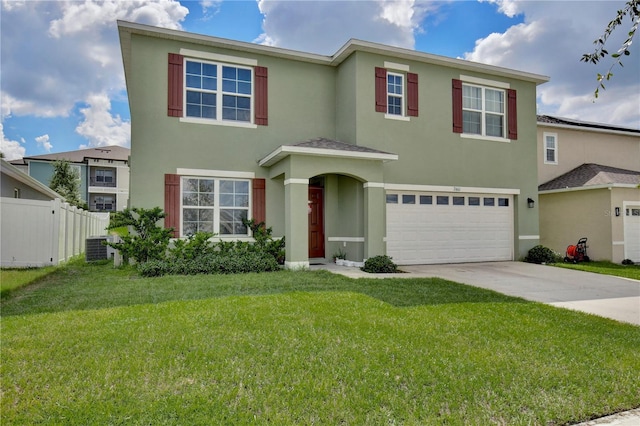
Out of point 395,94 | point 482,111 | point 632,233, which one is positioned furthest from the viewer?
point 632,233

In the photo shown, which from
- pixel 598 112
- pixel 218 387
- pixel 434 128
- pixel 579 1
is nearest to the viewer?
pixel 218 387

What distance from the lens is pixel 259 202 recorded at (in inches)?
459

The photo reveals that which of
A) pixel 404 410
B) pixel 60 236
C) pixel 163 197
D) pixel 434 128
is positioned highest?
pixel 434 128

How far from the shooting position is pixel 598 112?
1947 centimetres

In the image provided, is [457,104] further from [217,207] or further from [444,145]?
[217,207]

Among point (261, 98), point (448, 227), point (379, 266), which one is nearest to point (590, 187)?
point (448, 227)

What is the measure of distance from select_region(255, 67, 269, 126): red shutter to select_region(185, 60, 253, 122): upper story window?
205 millimetres

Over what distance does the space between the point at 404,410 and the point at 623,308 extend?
5947 millimetres

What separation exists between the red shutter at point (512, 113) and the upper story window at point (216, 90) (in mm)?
8335

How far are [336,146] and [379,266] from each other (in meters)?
3.37

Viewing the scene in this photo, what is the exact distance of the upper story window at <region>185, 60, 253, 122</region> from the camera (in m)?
11.3

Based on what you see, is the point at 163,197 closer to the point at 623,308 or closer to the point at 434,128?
the point at 434,128

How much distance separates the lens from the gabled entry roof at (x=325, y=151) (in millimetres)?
10183

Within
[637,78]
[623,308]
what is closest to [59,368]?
[623,308]
